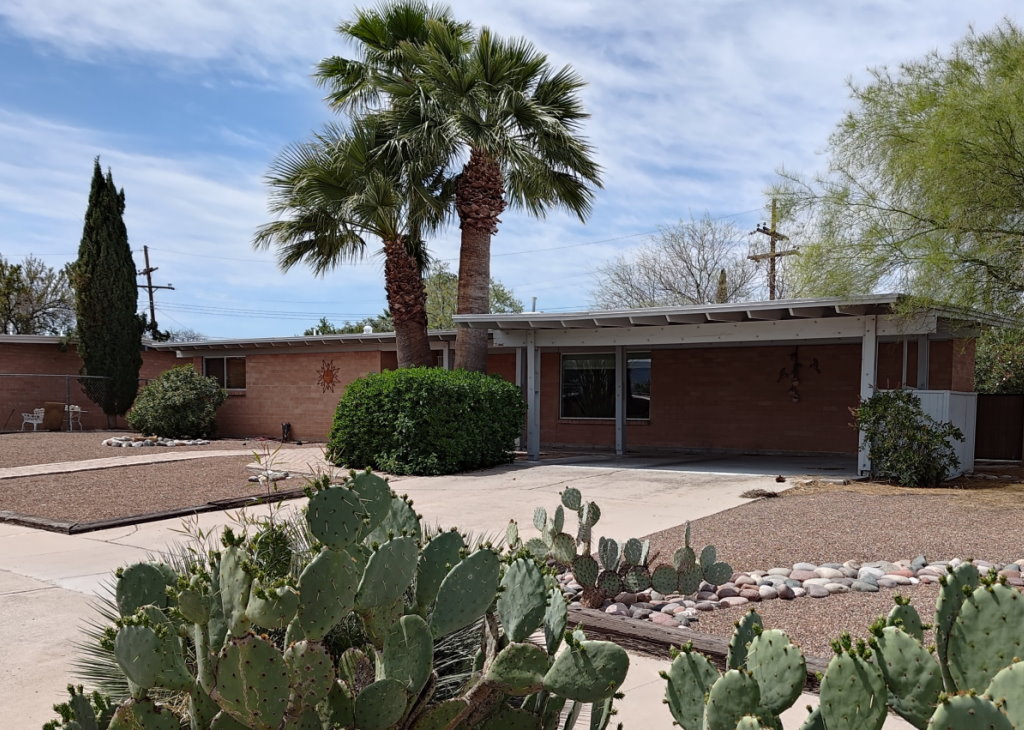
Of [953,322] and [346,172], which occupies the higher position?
[346,172]

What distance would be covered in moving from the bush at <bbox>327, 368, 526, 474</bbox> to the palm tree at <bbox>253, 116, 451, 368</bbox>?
2679 millimetres

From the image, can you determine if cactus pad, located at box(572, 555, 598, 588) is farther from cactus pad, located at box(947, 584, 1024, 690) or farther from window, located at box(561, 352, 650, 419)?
window, located at box(561, 352, 650, 419)

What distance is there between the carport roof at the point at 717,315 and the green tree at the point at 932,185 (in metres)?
0.31

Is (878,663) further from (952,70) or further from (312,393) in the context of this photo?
(312,393)

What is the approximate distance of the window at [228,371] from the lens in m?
22.9

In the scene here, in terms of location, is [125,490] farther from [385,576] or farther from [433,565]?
[385,576]

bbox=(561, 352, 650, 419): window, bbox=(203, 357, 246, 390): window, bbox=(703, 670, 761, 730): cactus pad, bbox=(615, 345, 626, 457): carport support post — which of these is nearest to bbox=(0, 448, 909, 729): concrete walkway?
Result: bbox=(703, 670, 761, 730): cactus pad

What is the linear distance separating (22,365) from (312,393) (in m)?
10.5

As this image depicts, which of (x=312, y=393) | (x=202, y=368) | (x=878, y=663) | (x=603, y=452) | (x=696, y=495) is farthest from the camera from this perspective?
(x=202, y=368)

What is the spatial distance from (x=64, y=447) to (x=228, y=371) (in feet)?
18.1

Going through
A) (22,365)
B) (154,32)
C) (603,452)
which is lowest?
(603,452)

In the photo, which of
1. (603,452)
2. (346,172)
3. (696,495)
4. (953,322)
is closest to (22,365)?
(346,172)

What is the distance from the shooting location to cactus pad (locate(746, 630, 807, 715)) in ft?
7.23

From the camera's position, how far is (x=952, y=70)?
11.4 metres
